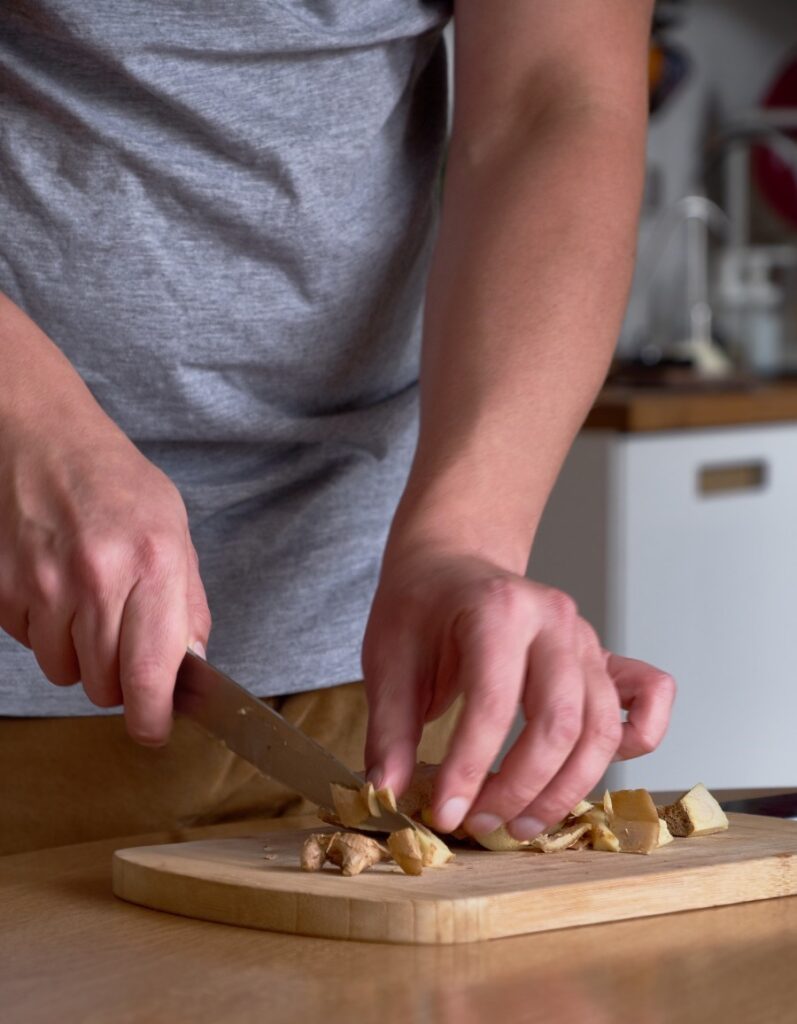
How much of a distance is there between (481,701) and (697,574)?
162 cm

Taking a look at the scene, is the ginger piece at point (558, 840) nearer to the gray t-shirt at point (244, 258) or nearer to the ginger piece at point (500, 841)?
the ginger piece at point (500, 841)

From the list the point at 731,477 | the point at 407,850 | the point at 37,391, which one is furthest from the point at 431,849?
the point at 731,477

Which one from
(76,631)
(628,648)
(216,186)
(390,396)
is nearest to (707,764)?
(628,648)

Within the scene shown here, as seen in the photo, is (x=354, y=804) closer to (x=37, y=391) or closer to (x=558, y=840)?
(x=558, y=840)

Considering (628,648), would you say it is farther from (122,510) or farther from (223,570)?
(122,510)

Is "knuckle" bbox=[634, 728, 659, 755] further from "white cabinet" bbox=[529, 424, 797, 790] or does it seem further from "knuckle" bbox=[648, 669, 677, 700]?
"white cabinet" bbox=[529, 424, 797, 790]

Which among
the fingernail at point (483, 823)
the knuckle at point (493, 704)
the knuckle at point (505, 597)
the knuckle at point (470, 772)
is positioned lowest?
the fingernail at point (483, 823)

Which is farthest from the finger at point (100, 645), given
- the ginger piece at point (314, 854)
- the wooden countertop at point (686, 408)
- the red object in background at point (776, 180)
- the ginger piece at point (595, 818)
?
the red object in background at point (776, 180)

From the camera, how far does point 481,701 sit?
66cm

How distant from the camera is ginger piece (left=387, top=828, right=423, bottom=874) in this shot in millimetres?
671

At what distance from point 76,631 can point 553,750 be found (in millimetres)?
198

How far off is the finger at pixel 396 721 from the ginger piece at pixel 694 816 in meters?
0.13

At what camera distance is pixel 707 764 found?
227cm

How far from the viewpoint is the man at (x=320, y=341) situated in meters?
0.69
